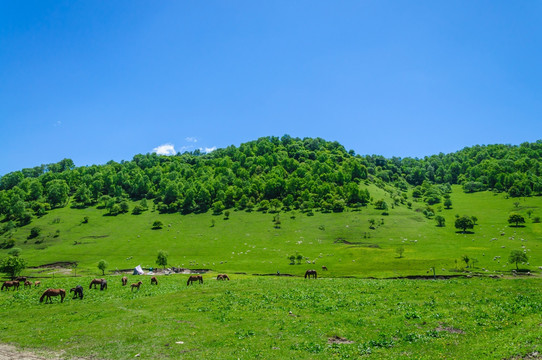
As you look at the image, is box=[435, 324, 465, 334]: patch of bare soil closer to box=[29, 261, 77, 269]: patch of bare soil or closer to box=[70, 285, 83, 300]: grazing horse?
box=[70, 285, 83, 300]: grazing horse

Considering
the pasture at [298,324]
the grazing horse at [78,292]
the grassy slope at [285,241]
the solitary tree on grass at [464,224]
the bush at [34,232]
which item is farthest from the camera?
the bush at [34,232]

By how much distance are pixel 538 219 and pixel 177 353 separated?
193m

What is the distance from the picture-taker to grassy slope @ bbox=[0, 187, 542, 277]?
101062mm

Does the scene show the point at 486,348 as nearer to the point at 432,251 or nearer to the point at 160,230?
the point at 432,251

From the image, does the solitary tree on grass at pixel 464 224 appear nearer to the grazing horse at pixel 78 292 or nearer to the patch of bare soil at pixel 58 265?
the grazing horse at pixel 78 292

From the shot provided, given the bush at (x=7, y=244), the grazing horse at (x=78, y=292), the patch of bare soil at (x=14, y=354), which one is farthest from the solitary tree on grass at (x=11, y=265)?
the bush at (x=7, y=244)

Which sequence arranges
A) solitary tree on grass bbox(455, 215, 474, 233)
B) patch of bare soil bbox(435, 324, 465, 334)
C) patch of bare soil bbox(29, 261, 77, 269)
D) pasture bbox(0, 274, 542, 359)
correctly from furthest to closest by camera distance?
solitary tree on grass bbox(455, 215, 474, 233) → patch of bare soil bbox(29, 261, 77, 269) → patch of bare soil bbox(435, 324, 465, 334) → pasture bbox(0, 274, 542, 359)

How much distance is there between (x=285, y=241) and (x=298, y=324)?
12334 cm

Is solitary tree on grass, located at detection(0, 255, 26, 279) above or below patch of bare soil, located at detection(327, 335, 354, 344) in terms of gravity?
below

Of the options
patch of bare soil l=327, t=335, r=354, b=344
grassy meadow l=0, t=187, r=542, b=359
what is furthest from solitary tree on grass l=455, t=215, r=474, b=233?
patch of bare soil l=327, t=335, r=354, b=344

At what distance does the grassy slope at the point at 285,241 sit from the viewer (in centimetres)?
10106

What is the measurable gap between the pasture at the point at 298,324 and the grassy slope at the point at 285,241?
4343 centimetres

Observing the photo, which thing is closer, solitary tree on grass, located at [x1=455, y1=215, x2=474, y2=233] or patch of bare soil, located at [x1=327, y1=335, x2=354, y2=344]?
patch of bare soil, located at [x1=327, y1=335, x2=354, y2=344]

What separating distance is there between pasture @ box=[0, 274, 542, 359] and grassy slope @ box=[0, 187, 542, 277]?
43.4 meters
